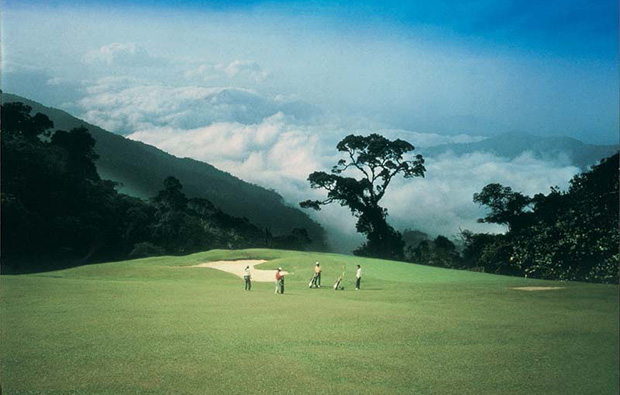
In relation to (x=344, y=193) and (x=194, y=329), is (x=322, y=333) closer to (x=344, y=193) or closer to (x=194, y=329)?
(x=194, y=329)

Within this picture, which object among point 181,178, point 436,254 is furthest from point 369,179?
point 181,178

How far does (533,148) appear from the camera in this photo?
94.9 m

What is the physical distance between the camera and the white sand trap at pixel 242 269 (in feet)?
131

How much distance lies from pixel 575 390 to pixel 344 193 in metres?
56.6

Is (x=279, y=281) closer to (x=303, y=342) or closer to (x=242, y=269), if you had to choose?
(x=303, y=342)

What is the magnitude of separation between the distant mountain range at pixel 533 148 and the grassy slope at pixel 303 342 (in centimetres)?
5457

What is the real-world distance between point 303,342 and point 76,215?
63.2 meters

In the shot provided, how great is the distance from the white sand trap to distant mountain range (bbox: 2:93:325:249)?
68572 millimetres

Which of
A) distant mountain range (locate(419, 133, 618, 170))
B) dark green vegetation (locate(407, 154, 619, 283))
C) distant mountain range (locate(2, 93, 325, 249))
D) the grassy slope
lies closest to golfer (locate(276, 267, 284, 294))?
the grassy slope

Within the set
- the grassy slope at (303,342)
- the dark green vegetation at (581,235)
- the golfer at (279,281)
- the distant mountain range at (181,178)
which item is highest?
the distant mountain range at (181,178)

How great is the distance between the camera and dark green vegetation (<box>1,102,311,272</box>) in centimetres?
5938

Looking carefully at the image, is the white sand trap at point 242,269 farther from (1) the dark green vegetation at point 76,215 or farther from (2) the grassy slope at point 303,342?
(1) the dark green vegetation at point 76,215

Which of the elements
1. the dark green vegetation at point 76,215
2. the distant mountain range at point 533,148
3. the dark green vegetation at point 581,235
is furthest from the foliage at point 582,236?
the dark green vegetation at point 76,215

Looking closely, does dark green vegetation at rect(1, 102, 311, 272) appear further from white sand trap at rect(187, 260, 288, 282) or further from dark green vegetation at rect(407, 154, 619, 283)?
dark green vegetation at rect(407, 154, 619, 283)
